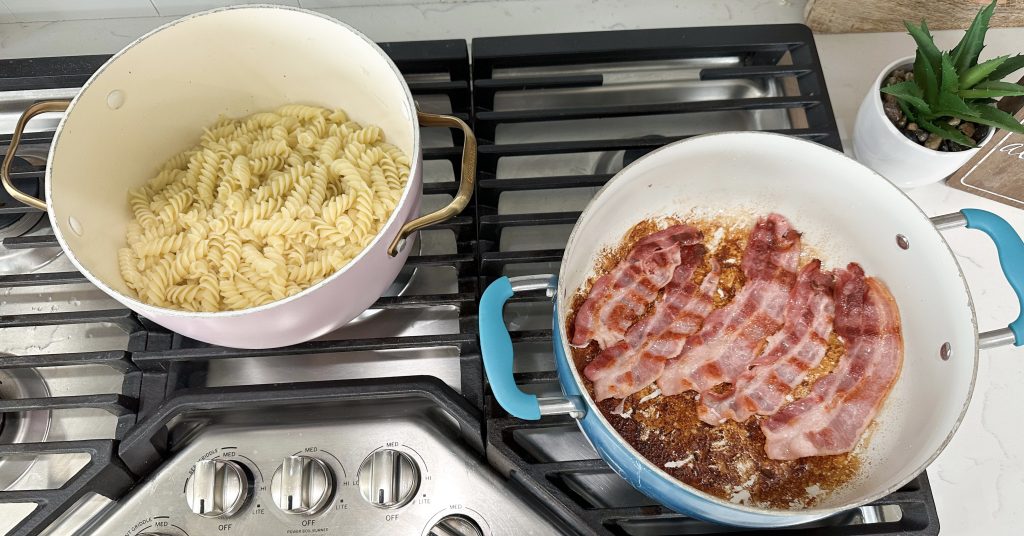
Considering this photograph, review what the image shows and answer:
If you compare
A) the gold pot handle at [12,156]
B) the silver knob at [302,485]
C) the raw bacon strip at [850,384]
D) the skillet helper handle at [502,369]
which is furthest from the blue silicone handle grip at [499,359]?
the gold pot handle at [12,156]

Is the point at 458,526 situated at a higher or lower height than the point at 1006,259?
lower

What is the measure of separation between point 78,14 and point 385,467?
0.95m

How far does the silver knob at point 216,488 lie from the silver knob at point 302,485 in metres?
0.04

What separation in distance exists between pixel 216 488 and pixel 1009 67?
1.09 meters

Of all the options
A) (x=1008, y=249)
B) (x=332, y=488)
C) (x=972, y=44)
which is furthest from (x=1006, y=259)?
(x=332, y=488)

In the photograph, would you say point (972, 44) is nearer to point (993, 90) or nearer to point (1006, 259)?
point (993, 90)

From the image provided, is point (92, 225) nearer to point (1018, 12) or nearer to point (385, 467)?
point (385, 467)

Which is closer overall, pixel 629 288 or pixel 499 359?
pixel 499 359

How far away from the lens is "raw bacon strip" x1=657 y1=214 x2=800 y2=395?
84cm

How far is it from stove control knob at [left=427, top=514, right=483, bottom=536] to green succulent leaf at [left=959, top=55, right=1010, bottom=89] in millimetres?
819

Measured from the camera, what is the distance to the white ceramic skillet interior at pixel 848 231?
2.49 ft

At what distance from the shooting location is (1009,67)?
2.65 feet

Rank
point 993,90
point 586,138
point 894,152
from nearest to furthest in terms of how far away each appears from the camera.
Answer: point 993,90
point 894,152
point 586,138

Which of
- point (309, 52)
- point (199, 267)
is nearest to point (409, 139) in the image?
point (309, 52)
